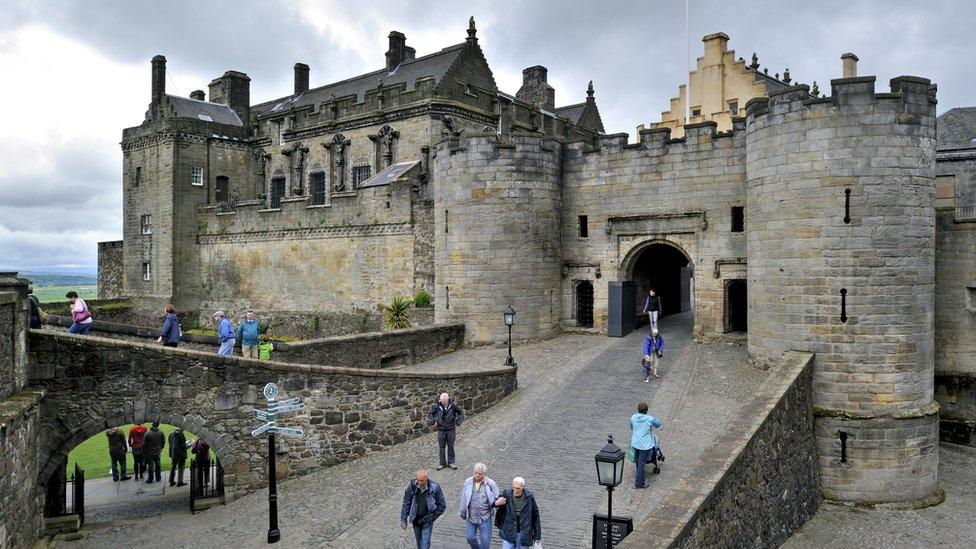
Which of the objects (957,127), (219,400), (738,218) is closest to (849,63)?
(957,127)

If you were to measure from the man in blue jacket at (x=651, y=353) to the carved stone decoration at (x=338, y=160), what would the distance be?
784 inches

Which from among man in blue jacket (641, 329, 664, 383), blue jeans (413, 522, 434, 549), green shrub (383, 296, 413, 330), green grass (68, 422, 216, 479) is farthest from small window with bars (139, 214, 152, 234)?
blue jeans (413, 522, 434, 549)

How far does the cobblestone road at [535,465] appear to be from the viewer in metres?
10.7

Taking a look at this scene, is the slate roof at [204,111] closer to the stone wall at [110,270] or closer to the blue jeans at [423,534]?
the stone wall at [110,270]

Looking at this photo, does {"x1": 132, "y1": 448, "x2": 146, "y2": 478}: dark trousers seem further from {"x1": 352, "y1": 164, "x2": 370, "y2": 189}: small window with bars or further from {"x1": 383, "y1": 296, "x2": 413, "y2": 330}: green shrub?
{"x1": 352, "y1": 164, "x2": 370, "y2": 189}: small window with bars

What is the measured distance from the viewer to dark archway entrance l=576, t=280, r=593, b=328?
76.9 ft

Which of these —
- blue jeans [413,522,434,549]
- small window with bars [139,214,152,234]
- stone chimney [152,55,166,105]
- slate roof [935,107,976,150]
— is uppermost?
stone chimney [152,55,166,105]

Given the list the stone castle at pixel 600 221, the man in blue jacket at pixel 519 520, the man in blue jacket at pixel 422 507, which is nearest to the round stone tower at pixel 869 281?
A: the stone castle at pixel 600 221

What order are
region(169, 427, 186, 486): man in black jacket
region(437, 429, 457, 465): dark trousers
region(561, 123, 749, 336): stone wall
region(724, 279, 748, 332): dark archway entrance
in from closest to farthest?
1. region(437, 429, 457, 465): dark trousers
2. region(169, 427, 186, 486): man in black jacket
3. region(561, 123, 749, 336): stone wall
4. region(724, 279, 748, 332): dark archway entrance

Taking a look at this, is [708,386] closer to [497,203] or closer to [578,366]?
[578,366]

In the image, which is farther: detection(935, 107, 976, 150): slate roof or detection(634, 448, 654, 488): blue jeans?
detection(935, 107, 976, 150): slate roof

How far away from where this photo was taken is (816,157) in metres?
15.8

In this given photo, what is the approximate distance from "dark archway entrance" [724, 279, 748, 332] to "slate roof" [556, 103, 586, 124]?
71.6 feet

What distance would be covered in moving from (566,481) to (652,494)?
5.02 ft
